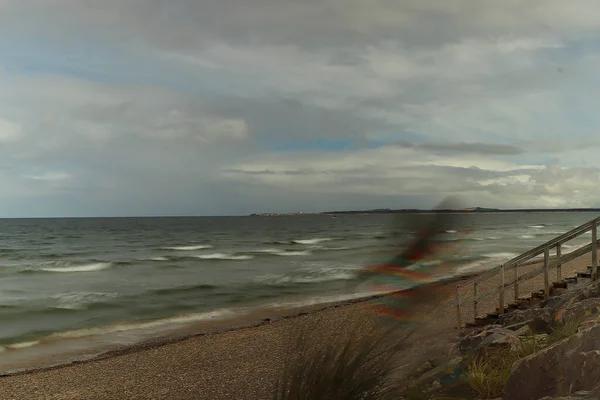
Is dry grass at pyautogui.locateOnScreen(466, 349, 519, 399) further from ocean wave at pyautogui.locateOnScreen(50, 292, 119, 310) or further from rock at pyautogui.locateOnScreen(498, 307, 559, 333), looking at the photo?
ocean wave at pyautogui.locateOnScreen(50, 292, 119, 310)

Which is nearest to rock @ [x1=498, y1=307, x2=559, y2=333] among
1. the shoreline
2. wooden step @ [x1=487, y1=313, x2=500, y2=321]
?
wooden step @ [x1=487, y1=313, x2=500, y2=321]

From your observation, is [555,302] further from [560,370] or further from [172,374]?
[172,374]

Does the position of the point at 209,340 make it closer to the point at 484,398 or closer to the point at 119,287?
the point at 484,398

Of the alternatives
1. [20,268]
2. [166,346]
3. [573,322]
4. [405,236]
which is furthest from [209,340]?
[20,268]

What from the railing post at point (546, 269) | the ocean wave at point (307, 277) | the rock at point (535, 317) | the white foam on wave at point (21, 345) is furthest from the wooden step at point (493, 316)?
the ocean wave at point (307, 277)

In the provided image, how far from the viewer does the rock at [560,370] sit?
3664mm

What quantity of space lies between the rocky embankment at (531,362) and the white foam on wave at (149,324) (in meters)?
12.4

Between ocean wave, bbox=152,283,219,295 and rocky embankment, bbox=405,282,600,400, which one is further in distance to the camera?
ocean wave, bbox=152,283,219,295

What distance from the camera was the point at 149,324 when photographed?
57.2 ft

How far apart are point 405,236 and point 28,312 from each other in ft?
69.9

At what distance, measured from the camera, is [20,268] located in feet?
127

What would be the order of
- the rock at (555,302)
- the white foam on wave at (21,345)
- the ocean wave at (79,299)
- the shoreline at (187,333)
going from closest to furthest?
the rock at (555,302), the shoreline at (187,333), the white foam on wave at (21,345), the ocean wave at (79,299)

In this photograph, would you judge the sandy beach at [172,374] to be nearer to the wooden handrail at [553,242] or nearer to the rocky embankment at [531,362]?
the rocky embankment at [531,362]

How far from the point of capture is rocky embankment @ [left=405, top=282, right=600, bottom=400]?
3.77m
